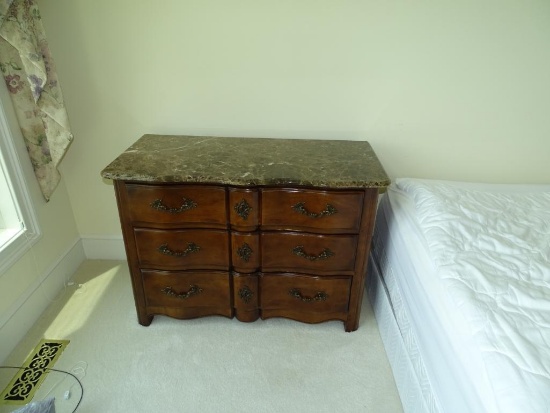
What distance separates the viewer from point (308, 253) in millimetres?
1504

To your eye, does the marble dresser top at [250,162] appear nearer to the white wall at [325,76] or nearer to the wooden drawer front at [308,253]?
the white wall at [325,76]

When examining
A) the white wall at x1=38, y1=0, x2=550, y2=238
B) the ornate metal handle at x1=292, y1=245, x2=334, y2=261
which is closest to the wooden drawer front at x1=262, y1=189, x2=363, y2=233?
the ornate metal handle at x1=292, y1=245, x2=334, y2=261

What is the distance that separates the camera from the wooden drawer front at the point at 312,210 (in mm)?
1371

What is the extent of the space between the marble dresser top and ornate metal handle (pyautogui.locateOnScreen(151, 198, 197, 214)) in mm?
108

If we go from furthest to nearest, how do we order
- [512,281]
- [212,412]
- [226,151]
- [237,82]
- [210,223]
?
[237,82] → [226,151] → [210,223] → [212,412] → [512,281]

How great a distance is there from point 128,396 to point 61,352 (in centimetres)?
43

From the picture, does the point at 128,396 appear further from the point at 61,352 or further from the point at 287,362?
the point at 287,362

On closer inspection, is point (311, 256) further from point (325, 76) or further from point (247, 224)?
point (325, 76)

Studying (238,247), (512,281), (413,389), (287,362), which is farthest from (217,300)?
(512,281)

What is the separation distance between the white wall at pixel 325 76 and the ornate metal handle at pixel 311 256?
65 centimetres

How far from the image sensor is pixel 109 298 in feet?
6.11

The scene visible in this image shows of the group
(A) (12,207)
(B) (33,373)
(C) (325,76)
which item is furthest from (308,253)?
(A) (12,207)

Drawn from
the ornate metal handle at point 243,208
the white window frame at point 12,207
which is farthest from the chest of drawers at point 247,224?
the white window frame at point 12,207

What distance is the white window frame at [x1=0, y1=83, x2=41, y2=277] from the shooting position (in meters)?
1.49
